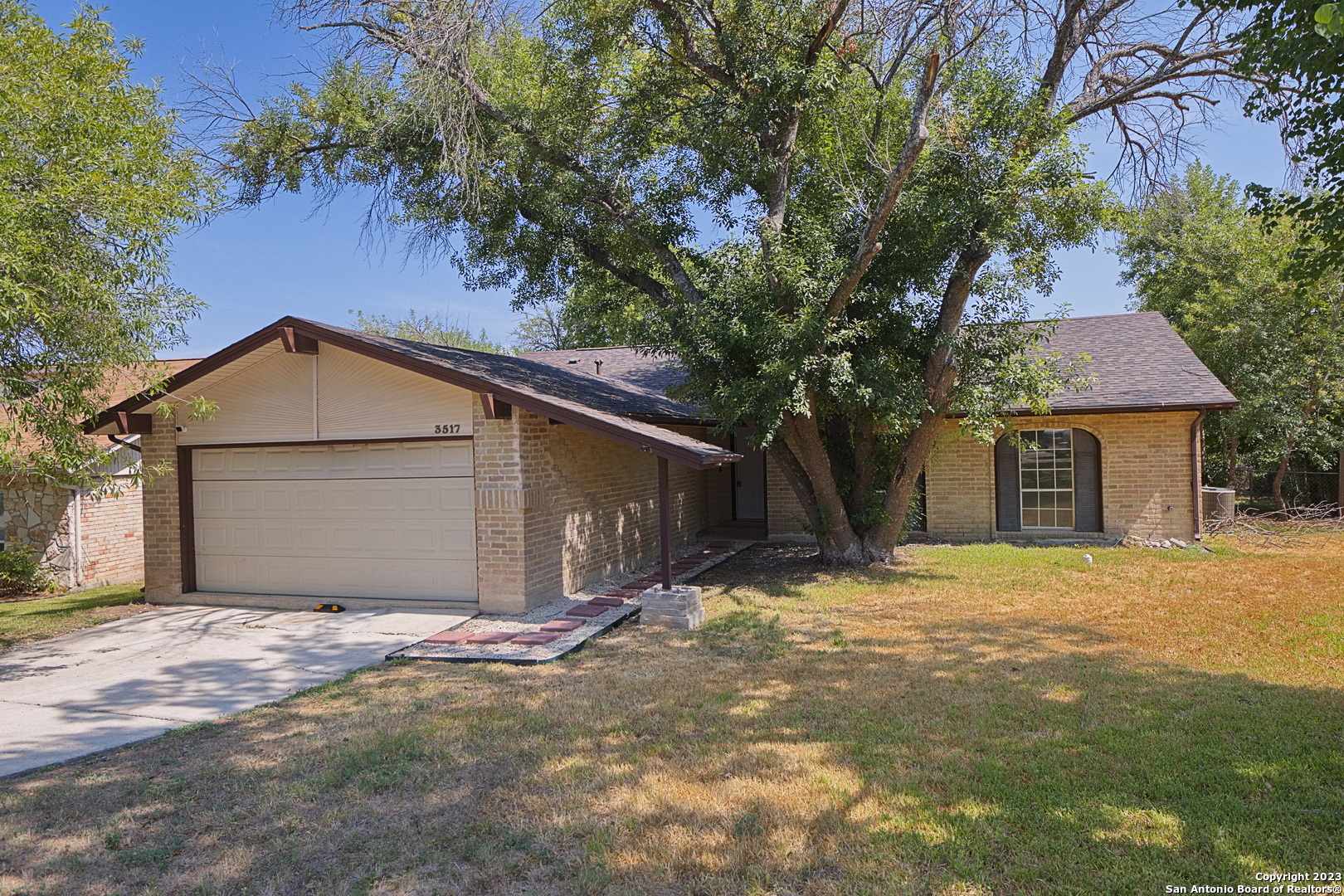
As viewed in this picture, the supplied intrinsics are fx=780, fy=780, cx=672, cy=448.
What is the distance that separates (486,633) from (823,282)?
603 cm

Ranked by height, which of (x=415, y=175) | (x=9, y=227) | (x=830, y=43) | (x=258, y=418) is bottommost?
(x=258, y=418)

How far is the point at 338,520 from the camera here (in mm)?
10234

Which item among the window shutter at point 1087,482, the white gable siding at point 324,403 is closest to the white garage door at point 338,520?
the white gable siding at point 324,403

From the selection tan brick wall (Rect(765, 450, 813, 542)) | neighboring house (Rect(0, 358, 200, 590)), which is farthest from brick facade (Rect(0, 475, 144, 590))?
tan brick wall (Rect(765, 450, 813, 542))

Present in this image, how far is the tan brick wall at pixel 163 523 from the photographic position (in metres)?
10.8

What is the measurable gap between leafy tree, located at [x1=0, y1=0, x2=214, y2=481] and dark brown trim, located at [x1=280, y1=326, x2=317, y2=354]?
1378 millimetres

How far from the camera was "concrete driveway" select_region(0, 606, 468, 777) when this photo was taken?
5973mm

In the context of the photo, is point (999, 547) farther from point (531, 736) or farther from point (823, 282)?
point (531, 736)

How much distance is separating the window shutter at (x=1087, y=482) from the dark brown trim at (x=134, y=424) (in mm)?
15560

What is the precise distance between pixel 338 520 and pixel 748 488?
10.9 metres

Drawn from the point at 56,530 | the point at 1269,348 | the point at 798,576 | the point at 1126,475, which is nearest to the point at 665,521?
the point at 798,576

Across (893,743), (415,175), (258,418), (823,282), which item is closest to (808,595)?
(823,282)

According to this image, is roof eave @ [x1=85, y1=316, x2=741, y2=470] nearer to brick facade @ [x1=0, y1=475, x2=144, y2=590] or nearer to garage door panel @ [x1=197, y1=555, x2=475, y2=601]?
garage door panel @ [x1=197, y1=555, x2=475, y2=601]

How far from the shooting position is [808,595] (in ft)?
34.2
